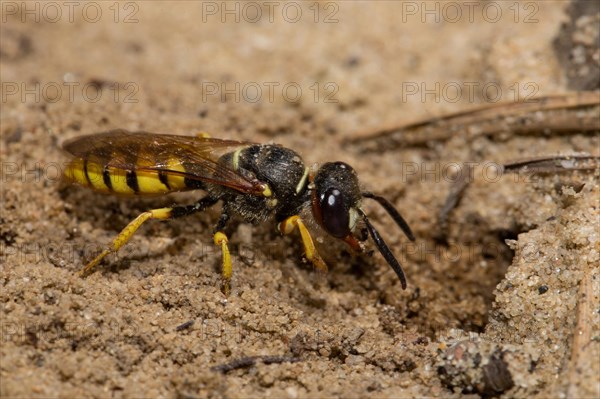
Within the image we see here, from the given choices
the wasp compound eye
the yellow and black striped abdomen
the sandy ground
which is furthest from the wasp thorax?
the yellow and black striped abdomen

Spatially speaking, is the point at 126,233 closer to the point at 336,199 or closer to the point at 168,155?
the point at 168,155

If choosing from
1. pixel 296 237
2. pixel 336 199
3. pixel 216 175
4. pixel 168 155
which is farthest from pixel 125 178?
pixel 336 199

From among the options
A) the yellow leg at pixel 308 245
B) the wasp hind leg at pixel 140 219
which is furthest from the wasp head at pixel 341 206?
the wasp hind leg at pixel 140 219

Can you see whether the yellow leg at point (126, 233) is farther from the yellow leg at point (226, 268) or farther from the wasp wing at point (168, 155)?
the yellow leg at point (226, 268)

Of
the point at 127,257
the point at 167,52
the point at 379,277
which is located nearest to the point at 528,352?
the point at 379,277

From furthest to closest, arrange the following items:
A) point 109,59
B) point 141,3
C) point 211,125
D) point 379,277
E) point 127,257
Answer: point 141,3 → point 109,59 → point 211,125 → point 379,277 → point 127,257

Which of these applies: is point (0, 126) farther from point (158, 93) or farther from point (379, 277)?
point (379, 277)

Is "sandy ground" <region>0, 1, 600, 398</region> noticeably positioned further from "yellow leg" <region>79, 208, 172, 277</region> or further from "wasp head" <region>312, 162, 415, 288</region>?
"wasp head" <region>312, 162, 415, 288</region>
